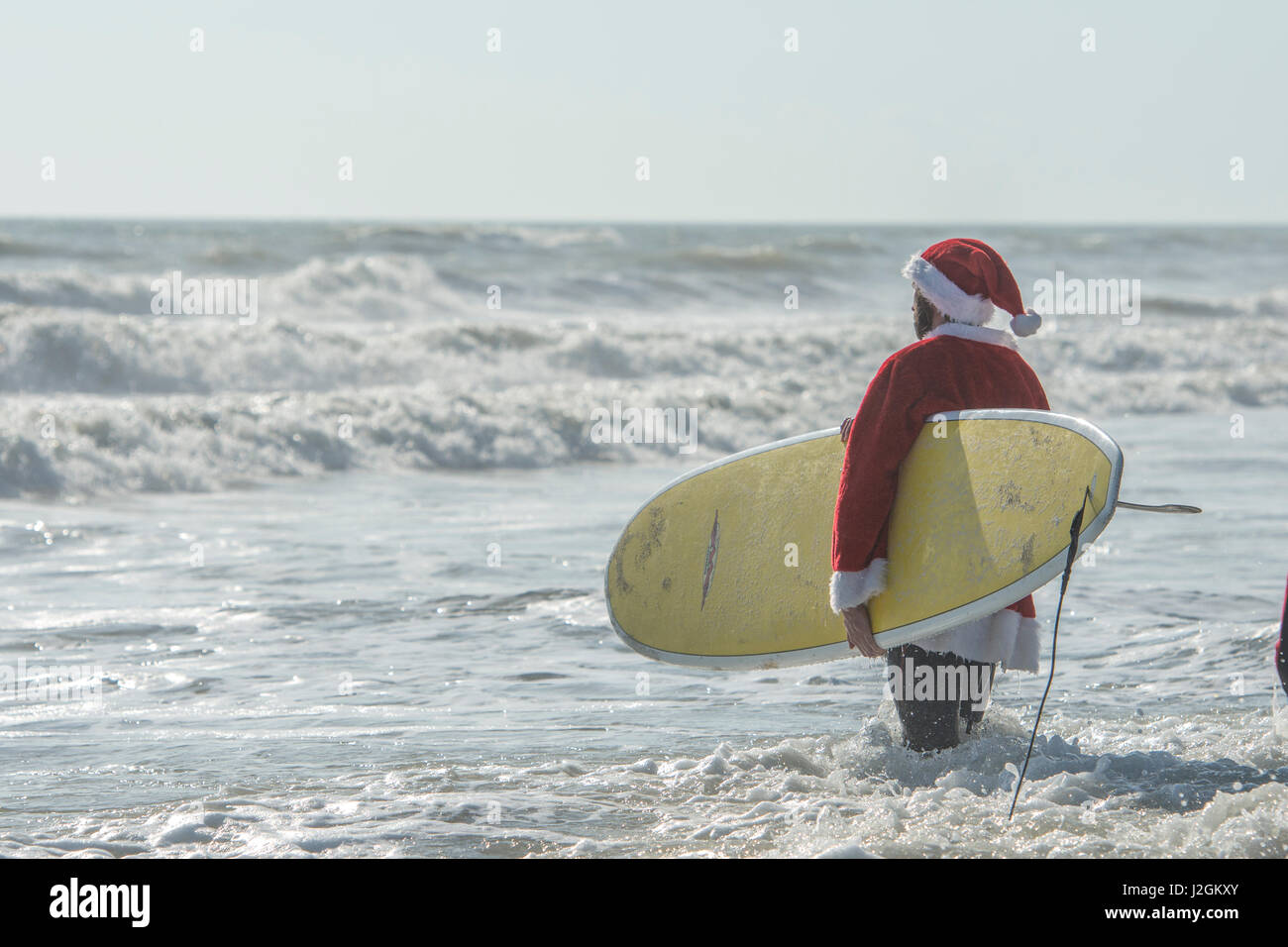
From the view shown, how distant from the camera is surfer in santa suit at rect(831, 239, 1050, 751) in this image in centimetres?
315

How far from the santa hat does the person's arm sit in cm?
20

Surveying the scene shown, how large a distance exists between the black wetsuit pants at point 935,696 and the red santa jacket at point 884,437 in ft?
Result: 0.75

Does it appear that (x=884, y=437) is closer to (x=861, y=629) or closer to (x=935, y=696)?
(x=861, y=629)

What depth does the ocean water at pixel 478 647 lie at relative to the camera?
10.7 ft

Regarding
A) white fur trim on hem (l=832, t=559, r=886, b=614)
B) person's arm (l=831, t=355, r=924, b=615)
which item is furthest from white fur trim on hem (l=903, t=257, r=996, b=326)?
white fur trim on hem (l=832, t=559, r=886, b=614)

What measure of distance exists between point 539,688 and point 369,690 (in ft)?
1.84

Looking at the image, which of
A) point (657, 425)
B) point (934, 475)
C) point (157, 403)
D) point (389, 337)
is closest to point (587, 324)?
point (389, 337)

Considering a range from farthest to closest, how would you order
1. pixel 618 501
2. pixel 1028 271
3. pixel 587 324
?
pixel 1028 271
pixel 587 324
pixel 618 501

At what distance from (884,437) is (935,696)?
648 millimetres

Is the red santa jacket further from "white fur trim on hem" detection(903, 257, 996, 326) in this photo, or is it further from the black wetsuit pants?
the black wetsuit pants
